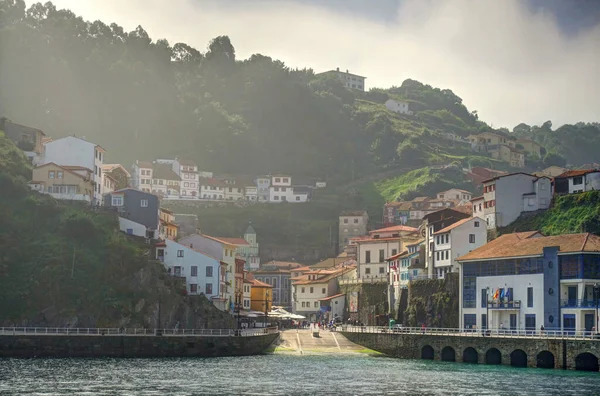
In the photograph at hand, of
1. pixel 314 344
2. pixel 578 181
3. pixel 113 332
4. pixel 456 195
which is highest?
pixel 456 195

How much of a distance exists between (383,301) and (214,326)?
1113 inches

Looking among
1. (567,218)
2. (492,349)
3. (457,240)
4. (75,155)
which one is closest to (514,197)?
(567,218)

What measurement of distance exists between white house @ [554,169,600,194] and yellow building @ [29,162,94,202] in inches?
2213

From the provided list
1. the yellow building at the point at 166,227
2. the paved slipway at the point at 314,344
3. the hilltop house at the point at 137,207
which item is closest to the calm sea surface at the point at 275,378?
the paved slipway at the point at 314,344

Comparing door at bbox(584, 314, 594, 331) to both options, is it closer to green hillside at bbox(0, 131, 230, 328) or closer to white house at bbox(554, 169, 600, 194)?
white house at bbox(554, 169, 600, 194)

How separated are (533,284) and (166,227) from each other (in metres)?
53.5

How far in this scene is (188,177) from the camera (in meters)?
189

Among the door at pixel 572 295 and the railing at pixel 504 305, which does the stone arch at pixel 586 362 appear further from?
the railing at pixel 504 305

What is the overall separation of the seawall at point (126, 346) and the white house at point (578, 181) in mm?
44673

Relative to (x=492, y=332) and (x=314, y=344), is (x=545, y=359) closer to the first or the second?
(x=492, y=332)

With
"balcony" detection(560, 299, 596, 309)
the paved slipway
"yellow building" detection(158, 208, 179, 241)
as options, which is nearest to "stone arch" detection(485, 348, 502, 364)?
"balcony" detection(560, 299, 596, 309)

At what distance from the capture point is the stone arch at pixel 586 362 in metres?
79.9

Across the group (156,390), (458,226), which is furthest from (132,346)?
(458,226)

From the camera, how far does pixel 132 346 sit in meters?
91.3
